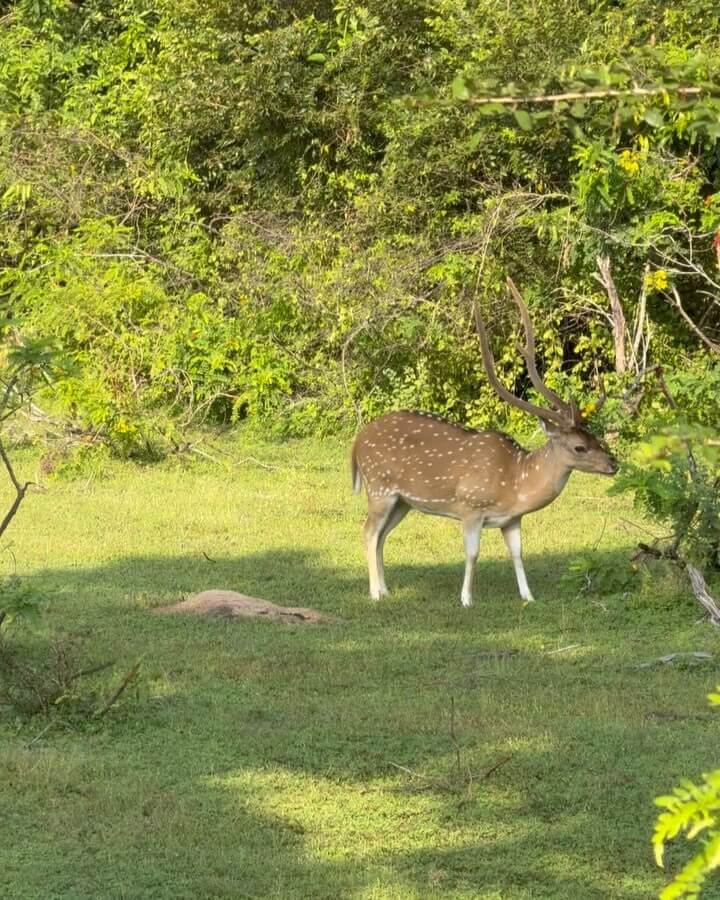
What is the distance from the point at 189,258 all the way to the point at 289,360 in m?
1.83

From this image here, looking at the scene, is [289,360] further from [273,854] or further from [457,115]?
[273,854]

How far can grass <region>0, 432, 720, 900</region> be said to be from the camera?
552 centimetres

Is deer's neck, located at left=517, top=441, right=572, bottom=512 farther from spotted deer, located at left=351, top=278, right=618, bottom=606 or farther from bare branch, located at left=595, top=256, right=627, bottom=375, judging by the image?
bare branch, located at left=595, top=256, right=627, bottom=375

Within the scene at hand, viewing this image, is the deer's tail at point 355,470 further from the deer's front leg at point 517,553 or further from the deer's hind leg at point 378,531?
the deer's front leg at point 517,553

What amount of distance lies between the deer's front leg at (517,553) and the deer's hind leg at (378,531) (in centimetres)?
72

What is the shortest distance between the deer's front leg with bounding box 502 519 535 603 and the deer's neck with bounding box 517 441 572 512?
0.23 meters

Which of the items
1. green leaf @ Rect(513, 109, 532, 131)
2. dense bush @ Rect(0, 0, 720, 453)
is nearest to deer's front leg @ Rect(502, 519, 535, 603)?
dense bush @ Rect(0, 0, 720, 453)

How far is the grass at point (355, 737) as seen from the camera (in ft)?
18.1

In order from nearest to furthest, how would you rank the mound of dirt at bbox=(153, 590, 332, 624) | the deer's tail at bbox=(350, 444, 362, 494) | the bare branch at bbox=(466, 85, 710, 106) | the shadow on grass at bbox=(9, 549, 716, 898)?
the bare branch at bbox=(466, 85, 710, 106)
the shadow on grass at bbox=(9, 549, 716, 898)
the mound of dirt at bbox=(153, 590, 332, 624)
the deer's tail at bbox=(350, 444, 362, 494)

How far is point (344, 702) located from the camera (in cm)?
750

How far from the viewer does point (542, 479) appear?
994 centimetres

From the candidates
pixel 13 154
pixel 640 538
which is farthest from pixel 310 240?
pixel 640 538

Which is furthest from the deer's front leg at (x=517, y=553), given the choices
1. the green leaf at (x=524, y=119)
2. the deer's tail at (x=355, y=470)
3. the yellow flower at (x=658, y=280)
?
the green leaf at (x=524, y=119)

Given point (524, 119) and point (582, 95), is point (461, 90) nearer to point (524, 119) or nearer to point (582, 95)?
point (524, 119)
